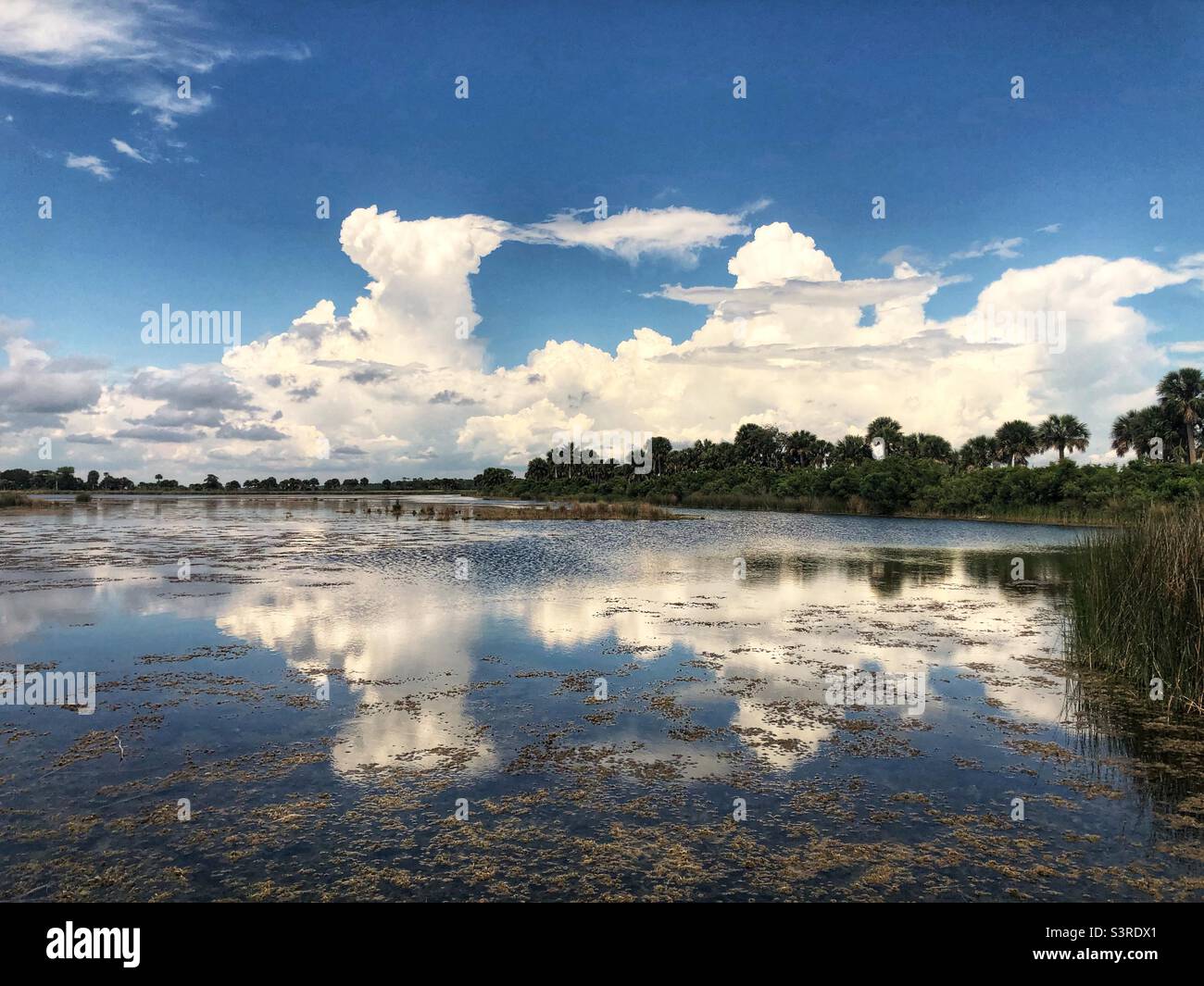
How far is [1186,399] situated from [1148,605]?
99.3 m

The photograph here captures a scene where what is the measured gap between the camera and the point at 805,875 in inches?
280

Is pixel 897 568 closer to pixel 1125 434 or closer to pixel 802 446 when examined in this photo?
pixel 1125 434

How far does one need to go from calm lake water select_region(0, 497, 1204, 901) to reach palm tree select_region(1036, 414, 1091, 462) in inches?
3933

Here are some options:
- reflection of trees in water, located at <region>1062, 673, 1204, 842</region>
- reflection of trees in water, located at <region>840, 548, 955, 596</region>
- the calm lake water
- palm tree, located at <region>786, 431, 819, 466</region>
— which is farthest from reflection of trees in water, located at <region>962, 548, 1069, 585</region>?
palm tree, located at <region>786, 431, 819, 466</region>

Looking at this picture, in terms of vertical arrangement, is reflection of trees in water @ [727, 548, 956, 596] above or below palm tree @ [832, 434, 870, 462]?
below

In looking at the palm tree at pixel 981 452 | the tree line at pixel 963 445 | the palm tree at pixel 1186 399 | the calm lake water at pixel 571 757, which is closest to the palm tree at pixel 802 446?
the tree line at pixel 963 445

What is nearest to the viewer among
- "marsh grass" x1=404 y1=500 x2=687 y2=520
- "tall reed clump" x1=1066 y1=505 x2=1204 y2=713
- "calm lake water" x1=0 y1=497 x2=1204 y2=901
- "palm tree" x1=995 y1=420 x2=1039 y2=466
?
"calm lake water" x1=0 y1=497 x2=1204 y2=901

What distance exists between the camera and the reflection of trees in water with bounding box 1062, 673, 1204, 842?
30.5 ft

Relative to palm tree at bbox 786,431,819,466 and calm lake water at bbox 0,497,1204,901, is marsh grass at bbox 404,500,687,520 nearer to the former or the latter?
calm lake water at bbox 0,497,1204,901

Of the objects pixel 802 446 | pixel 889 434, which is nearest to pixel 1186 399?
pixel 889 434

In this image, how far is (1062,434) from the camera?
108 m

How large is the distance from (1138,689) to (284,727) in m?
15.7
